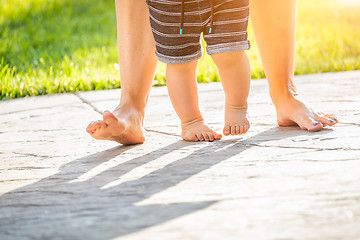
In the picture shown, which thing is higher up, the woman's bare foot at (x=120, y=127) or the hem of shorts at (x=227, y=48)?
the hem of shorts at (x=227, y=48)

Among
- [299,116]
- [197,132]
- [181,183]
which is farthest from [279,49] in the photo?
[181,183]

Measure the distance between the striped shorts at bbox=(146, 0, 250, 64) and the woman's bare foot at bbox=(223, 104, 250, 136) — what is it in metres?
0.25

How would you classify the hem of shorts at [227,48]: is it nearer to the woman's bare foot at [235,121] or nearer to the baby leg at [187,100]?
the baby leg at [187,100]

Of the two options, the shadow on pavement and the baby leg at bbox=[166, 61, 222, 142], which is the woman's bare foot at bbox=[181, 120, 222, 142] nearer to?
the baby leg at bbox=[166, 61, 222, 142]

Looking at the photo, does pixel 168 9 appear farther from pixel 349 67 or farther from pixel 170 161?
pixel 349 67

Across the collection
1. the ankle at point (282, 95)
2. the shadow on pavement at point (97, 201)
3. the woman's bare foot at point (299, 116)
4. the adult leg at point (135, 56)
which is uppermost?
the adult leg at point (135, 56)

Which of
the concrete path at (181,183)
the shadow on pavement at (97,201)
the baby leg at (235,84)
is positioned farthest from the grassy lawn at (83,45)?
the shadow on pavement at (97,201)

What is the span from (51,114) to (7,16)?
439cm

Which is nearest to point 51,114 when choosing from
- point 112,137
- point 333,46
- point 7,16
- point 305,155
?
point 112,137

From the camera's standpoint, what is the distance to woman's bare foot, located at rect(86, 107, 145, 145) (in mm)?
2535

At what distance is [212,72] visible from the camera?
471 cm

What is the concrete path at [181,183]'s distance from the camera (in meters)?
1.62

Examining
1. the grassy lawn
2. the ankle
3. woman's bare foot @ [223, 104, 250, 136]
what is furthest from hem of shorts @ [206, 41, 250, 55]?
the grassy lawn

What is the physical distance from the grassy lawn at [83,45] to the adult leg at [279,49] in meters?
1.61
